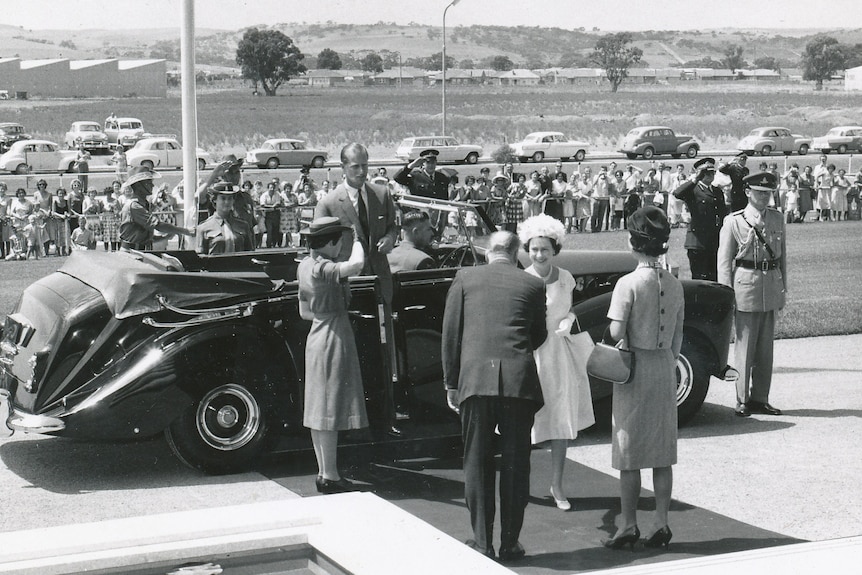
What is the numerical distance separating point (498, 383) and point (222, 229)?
4.14 m

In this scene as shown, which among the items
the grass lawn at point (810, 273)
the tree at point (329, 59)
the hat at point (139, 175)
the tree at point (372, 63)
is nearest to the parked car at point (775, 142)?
the grass lawn at point (810, 273)

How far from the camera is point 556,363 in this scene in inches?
249

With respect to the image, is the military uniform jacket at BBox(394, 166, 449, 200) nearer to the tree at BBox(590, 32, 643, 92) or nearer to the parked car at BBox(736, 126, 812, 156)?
the parked car at BBox(736, 126, 812, 156)

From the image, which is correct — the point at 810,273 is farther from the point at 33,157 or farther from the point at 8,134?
the point at 33,157

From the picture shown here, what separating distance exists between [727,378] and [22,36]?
26411mm

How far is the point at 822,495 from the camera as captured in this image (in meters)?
6.46

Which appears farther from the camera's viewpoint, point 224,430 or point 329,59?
point 329,59

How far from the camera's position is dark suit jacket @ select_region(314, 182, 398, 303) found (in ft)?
23.4

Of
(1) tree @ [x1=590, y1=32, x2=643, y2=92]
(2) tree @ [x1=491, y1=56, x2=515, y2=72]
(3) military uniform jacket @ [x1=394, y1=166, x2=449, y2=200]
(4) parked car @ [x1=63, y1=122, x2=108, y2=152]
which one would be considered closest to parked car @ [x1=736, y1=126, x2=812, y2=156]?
(1) tree @ [x1=590, y1=32, x2=643, y2=92]

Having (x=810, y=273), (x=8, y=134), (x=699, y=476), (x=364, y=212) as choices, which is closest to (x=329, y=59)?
(x=8, y=134)

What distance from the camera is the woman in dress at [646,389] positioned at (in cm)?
552

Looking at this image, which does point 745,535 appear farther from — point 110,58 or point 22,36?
point 110,58

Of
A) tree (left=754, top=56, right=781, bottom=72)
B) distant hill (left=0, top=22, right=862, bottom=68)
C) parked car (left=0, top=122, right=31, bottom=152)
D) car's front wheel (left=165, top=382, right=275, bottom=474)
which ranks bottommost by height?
car's front wheel (left=165, top=382, right=275, bottom=474)

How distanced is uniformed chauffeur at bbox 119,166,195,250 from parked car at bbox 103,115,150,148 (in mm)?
30923
